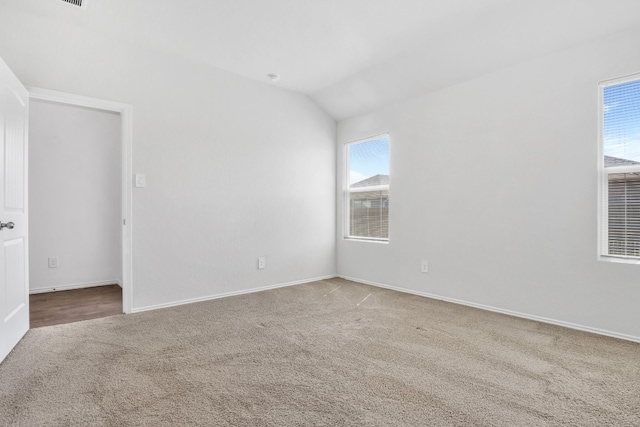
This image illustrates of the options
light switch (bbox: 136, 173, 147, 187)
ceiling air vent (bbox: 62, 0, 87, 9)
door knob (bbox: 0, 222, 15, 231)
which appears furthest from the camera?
light switch (bbox: 136, 173, 147, 187)

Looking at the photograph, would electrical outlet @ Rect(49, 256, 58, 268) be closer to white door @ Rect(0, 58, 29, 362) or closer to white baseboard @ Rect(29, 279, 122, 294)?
white baseboard @ Rect(29, 279, 122, 294)

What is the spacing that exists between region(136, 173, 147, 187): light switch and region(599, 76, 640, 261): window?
3.89 meters

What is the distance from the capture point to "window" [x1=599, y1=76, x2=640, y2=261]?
2.55m

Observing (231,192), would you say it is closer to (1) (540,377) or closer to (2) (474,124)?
(2) (474,124)

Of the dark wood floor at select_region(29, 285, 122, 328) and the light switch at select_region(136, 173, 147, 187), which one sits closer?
the dark wood floor at select_region(29, 285, 122, 328)

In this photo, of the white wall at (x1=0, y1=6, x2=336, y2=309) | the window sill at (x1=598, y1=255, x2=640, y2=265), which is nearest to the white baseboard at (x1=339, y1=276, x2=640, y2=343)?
the window sill at (x1=598, y1=255, x2=640, y2=265)

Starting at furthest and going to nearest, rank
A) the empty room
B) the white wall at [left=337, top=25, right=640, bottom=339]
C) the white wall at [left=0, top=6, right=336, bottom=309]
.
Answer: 1. the white wall at [left=0, top=6, right=336, bottom=309]
2. the white wall at [left=337, top=25, right=640, bottom=339]
3. the empty room

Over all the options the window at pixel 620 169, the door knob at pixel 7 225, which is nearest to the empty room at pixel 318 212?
the window at pixel 620 169

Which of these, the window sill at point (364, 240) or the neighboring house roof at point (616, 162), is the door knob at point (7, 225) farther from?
the neighboring house roof at point (616, 162)

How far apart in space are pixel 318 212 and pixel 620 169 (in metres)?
3.11

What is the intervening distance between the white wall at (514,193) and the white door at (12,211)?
11.3ft

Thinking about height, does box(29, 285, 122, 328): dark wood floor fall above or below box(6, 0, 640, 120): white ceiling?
below

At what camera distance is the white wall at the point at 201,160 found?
292 cm

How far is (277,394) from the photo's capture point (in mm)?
1765
